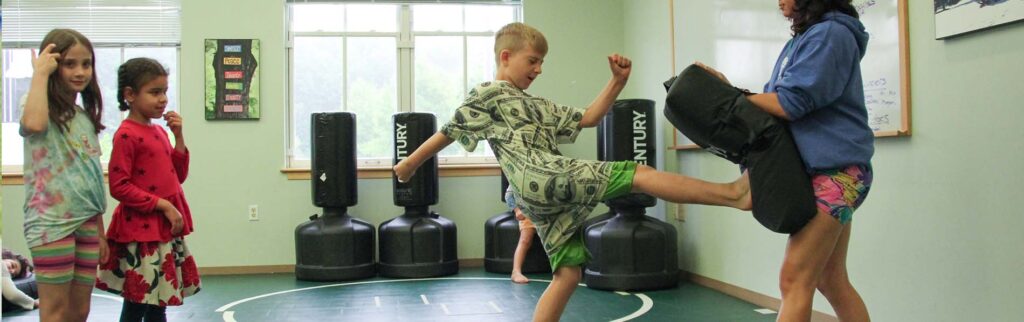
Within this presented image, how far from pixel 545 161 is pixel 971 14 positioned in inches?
59.0

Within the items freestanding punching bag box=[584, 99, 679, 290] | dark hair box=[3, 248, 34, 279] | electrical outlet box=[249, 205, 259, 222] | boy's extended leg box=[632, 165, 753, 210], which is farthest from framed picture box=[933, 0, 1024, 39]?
electrical outlet box=[249, 205, 259, 222]

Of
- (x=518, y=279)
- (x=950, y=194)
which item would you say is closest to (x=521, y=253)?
(x=518, y=279)

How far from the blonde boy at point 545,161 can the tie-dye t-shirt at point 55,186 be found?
889 mm

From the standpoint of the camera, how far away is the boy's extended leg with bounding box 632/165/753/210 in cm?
181

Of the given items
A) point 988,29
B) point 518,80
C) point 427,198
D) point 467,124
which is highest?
point 988,29

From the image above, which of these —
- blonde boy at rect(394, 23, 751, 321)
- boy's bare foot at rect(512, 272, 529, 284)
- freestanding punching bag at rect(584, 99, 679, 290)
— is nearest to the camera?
blonde boy at rect(394, 23, 751, 321)

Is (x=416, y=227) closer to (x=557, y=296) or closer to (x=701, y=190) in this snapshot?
(x=557, y=296)

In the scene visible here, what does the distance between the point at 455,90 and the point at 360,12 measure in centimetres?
97

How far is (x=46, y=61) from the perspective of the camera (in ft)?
6.53

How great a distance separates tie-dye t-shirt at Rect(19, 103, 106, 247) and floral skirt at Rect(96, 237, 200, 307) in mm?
188

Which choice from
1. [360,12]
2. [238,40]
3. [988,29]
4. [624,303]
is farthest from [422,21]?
[988,29]

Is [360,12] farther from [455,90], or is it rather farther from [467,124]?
[467,124]

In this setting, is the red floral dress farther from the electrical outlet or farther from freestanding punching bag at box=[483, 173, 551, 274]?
the electrical outlet

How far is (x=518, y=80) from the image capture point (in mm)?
2246
